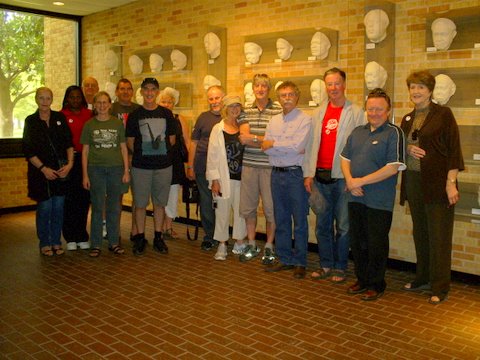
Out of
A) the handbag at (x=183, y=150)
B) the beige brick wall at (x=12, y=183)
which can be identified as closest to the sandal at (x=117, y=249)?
the handbag at (x=183, y=150)

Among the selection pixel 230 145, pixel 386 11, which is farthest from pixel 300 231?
pixel 386 11

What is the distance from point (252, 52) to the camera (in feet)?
19.6

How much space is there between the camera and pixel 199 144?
5.54 meters

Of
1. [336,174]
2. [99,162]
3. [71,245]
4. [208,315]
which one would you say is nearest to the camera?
[208,315]

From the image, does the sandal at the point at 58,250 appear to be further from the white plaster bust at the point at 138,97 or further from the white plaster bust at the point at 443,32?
the white plaster bust at the point at 443,32

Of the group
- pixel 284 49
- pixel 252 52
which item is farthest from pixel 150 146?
pixel 284 49

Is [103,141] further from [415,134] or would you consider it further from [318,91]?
[415,134]

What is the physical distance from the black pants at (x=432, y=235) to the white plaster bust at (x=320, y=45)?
176 cm

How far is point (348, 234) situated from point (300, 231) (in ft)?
1.43

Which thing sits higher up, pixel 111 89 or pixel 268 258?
pixel 111 89

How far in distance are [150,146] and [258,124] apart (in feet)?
3.67

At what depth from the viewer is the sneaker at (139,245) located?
5414 millimetres

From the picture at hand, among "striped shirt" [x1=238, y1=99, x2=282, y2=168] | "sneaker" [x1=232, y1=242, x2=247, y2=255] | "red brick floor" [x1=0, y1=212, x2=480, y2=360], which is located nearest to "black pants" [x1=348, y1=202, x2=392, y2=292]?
"red brick floor" [x1=0, y1=212, x2=480, y2=360]

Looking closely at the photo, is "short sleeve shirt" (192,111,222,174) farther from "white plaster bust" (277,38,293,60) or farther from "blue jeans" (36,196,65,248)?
"blue jeans" (36,196,65,248)
